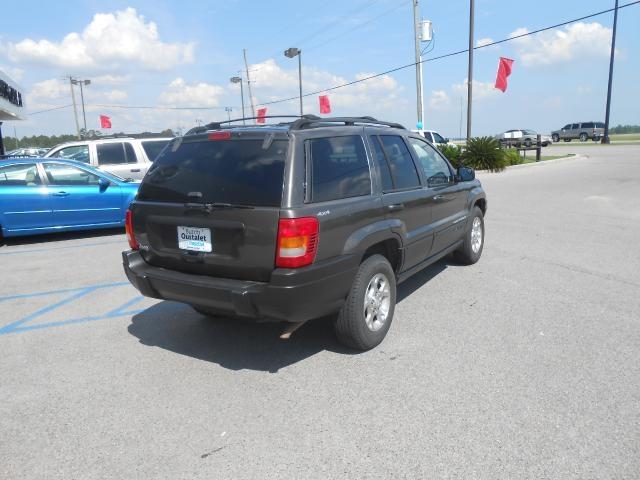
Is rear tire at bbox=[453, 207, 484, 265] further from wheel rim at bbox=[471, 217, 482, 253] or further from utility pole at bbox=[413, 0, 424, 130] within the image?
utility pole at bbox=[413, 0, 424, 130]

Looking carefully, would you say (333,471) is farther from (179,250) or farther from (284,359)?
(179,250)

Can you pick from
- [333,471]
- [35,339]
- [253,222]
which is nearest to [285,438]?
[333,471]

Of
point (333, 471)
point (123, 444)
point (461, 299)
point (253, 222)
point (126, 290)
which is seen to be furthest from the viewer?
point (126, 290)

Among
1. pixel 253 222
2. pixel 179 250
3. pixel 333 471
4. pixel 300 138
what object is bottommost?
pixel 333 471

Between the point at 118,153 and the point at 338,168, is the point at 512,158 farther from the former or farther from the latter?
the point at 338,168

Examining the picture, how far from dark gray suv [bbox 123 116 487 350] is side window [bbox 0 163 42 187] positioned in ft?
19.1

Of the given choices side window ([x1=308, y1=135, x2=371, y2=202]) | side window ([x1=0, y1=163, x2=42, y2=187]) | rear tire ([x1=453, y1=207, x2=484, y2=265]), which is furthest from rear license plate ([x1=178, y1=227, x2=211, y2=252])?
side window ([x1=0, y1=163, x2=42, y2=187])

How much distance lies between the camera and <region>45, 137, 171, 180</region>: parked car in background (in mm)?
11422

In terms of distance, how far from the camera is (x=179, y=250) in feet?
12.2

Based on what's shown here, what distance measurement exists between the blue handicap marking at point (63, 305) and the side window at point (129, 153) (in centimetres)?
633

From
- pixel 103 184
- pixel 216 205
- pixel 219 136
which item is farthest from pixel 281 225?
pixel 103 184

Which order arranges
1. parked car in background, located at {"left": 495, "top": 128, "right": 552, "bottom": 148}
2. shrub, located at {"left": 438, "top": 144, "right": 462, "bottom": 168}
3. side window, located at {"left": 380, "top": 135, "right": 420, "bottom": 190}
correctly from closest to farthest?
side window, located at {"left": 380, "top": 135, "right": 420, "bottom": 190} < shrub, located at {"left": 438, "top": 144, "right": 462, "bottom": 168} < parked car in background, located at {"left": 495, "top": 128, "right": 552, "bottom": 148}

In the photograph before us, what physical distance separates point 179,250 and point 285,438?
1.65 meters

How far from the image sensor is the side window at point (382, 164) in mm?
4234
